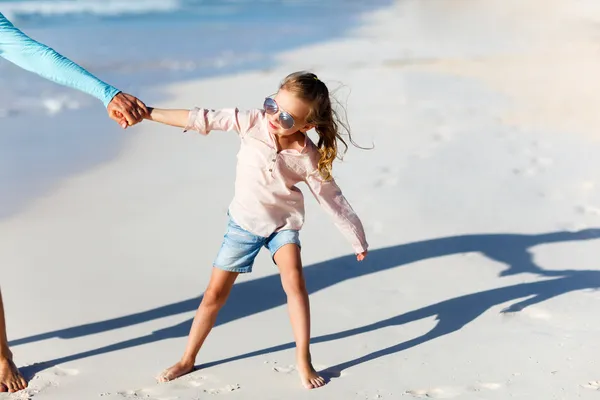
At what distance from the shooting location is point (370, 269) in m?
5.14

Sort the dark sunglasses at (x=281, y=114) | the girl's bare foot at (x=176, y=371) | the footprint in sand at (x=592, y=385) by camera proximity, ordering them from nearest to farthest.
A: the dark sunglasses at (x=281, y=114)
the footprint in sand at (x=592, y=385)
the girl's bare foot at (x=176, y=371)

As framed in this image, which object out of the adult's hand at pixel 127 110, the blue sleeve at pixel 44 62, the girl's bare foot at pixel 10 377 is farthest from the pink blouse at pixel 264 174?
the girl's bare foot at pixel 10 377

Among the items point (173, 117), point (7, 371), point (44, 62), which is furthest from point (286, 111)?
point (7, 371)

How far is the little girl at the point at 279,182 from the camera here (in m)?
3.64

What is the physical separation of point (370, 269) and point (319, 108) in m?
1.70

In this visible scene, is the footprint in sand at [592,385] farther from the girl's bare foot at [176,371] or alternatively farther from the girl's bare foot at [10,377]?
the girl's bare foot at [10,377]

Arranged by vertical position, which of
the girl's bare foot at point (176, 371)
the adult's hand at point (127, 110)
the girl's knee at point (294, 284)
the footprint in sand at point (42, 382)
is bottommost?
the girl's bare foot at point (176, 371)

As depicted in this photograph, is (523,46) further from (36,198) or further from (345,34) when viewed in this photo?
(36,198)

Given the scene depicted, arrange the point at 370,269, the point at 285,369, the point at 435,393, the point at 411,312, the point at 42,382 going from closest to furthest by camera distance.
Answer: the point at 435,393 < the point at 42,382 < the point at 285,369 < the point at 411,312 < the point at 370,269

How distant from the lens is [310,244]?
5516 mm

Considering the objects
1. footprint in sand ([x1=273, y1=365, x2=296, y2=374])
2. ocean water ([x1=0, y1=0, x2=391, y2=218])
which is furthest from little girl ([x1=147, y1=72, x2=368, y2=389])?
ocean water ([x1=0, y1=0, x2=391, y2=218])

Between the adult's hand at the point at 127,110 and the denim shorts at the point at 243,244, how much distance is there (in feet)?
1.92

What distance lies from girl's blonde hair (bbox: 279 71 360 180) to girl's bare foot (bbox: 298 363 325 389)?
806 mm

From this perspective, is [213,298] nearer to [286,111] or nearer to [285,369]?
[285,369]
